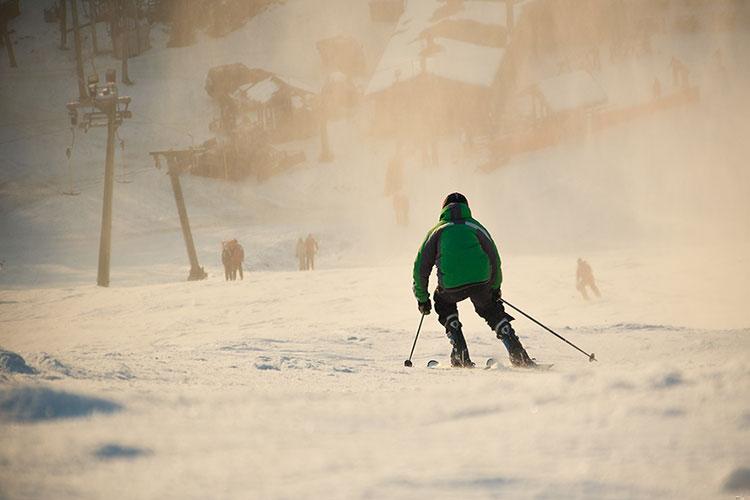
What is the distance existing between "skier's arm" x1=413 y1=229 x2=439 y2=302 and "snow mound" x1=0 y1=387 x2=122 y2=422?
3457mm

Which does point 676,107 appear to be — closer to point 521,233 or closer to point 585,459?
point 521,233

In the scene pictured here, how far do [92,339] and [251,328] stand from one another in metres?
2.45

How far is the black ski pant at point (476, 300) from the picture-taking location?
20.4 feet

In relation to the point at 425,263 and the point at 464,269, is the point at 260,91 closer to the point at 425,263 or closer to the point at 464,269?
the point at 425,263

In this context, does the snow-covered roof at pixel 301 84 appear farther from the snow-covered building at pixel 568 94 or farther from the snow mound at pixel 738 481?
the snow mound at pixel 738 481

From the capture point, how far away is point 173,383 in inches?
174

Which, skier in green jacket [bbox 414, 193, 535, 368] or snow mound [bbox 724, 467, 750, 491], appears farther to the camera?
skier in green jacket [bbox 414, 193, 535, 368]

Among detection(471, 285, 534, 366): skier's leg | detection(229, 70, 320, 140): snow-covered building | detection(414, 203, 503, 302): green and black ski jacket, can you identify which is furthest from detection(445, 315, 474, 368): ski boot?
A: detection(229, 70, 320, 140): snow-covered building

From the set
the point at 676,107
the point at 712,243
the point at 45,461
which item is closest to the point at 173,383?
the point at 45,461

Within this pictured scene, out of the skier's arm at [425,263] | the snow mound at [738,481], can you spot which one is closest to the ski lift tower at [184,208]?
the skier's arm at [425,263]

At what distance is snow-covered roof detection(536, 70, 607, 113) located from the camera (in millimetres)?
34688

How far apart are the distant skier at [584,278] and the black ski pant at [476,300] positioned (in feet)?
30.5

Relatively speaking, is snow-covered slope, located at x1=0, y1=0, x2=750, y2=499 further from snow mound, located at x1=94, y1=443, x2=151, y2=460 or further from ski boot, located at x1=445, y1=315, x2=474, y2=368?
ski boot, located at x1=445, y1=315, x2=474, y2=368

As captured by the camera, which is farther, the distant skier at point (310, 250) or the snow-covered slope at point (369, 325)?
the distant skier at point (310, 250)
